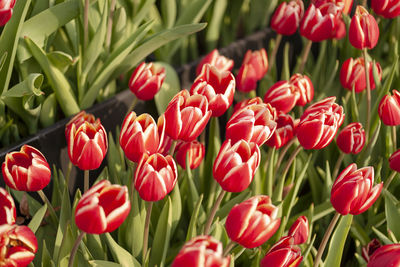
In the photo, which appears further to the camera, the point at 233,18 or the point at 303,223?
the point at 233,18

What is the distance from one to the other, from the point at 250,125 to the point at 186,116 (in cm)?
7

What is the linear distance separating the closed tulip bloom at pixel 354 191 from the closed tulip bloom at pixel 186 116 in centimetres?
16

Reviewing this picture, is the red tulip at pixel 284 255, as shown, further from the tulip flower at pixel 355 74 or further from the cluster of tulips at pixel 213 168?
the tulip flower at pixel 355 74

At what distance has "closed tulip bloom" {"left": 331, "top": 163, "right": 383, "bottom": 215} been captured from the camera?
57 centimetres

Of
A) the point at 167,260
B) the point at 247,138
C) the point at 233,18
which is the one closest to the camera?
the point at 247,138

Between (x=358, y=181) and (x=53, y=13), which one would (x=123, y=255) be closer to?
(x=358, y=181)

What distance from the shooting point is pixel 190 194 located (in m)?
0.80

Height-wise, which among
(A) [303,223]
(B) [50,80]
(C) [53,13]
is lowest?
(A) [303,223]

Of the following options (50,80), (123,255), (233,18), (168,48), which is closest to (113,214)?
(123,255)

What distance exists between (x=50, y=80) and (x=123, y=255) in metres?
0.37

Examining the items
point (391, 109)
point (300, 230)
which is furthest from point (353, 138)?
point (300, 230)

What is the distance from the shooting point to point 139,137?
563 millimetres

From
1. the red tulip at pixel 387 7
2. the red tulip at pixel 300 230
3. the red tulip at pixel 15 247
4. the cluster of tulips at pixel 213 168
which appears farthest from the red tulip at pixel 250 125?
the red tulip at pixel 387 7

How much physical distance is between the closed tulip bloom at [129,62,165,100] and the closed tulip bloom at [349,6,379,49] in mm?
305
